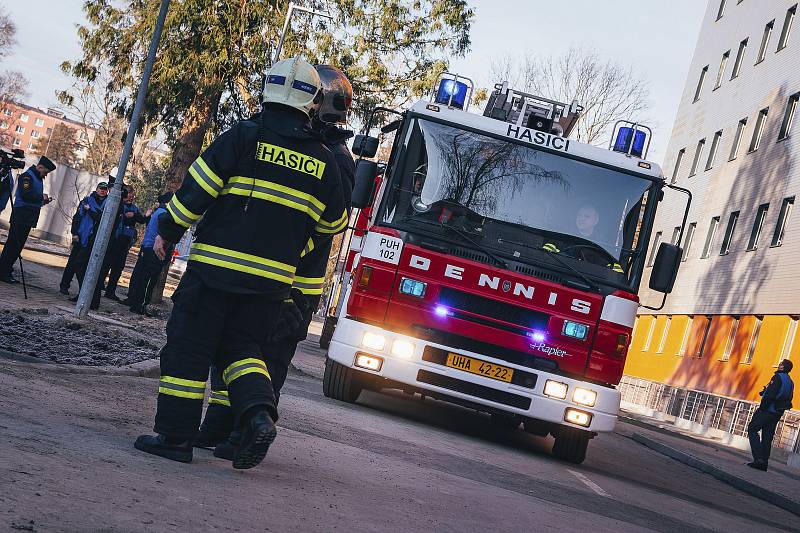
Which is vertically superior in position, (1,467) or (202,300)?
(202,300)

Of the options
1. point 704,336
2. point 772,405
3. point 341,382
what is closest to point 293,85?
point 341,382

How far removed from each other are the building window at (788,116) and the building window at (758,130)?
225 cm

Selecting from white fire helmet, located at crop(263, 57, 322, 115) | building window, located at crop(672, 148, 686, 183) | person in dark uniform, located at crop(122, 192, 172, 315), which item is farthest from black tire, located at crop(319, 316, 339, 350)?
building window, located at crop(672, 148, 686, 183)

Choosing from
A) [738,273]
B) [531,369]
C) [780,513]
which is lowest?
[780,513]

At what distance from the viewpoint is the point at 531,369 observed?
38.1 feet

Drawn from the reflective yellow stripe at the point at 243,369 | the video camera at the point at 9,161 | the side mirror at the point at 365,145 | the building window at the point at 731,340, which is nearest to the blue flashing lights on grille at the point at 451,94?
the side mirror at the point at 365,145

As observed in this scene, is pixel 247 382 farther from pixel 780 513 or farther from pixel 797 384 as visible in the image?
pixel 797 384

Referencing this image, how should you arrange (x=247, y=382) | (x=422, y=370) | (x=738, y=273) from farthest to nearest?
1. (x=738, y=273)
2. (x=422, y=370)
3. (x=247, y=382)

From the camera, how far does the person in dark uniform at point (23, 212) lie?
17156mm

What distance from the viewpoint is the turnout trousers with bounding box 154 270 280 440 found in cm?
614

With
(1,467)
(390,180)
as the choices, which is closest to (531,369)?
(390,180)

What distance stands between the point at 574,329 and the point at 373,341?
1.97 metres

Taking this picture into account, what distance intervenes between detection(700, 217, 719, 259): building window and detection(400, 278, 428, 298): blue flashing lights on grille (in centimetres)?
3068

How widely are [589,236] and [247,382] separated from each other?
20.4 ft
